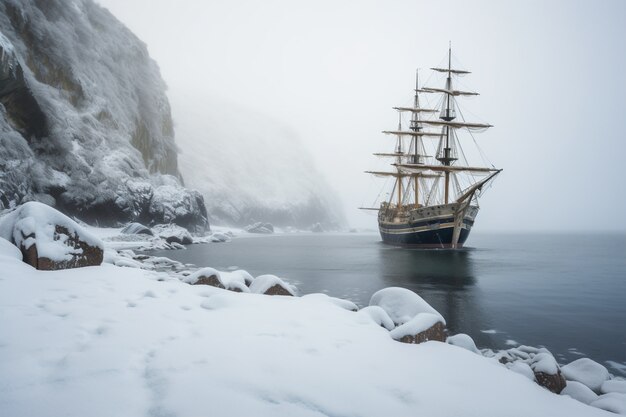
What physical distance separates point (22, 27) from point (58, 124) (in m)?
12.0

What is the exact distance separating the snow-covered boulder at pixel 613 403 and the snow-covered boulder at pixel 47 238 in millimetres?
9996

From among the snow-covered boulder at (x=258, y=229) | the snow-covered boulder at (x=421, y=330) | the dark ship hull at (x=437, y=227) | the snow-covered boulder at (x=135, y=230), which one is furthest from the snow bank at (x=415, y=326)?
the snow-covered boulder at (x=258, y=229)

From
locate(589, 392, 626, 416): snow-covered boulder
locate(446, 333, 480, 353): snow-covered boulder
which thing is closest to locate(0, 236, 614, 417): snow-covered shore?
locate(589, 392, 626, 416): snow-covered boulder

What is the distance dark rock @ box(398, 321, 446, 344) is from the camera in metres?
5.45

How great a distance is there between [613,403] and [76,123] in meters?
48.4

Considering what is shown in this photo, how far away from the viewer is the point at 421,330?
18.3ft

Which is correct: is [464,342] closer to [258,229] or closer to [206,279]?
[206,279]

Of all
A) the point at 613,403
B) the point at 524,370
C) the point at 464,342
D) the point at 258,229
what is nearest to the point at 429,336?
the point at 464,342

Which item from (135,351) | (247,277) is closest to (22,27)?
(247,277)

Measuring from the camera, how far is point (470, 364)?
4.87 m

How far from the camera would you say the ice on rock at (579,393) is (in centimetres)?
506

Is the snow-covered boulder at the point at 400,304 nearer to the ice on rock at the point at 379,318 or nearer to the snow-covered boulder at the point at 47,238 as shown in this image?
the ice on rock at the point at 379,318

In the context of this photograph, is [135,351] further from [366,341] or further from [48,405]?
[366,341]

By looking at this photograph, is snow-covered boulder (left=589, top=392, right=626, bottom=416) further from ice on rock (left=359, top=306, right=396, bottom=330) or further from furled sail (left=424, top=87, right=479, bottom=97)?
furled sail (left=424, top=87, right=479, bottom=97)
